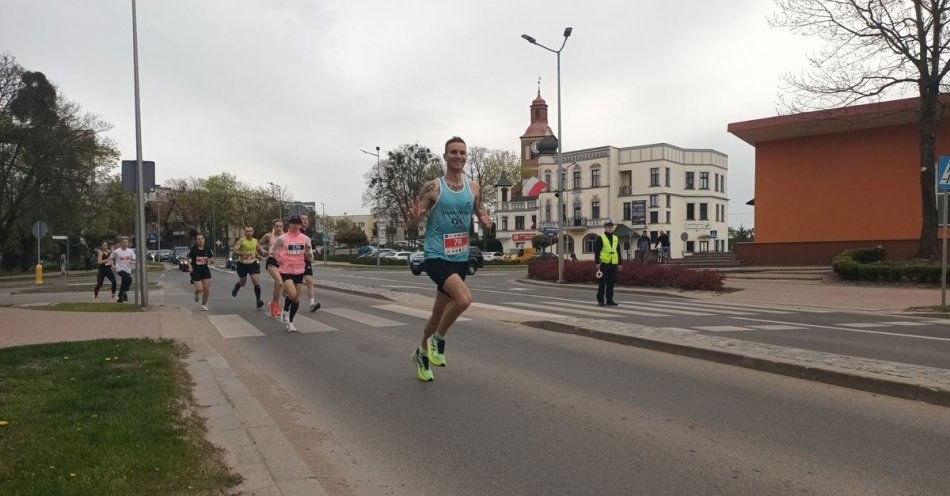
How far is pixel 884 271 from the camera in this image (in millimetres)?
19547

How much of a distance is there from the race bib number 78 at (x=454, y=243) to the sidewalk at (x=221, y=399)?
1.94 meters

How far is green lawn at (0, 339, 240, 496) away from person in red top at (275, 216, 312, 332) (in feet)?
11.4

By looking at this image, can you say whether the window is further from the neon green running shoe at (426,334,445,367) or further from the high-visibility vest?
the neon green running shoe at (426,334,445,367)

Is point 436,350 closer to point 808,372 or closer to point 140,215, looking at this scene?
point 808,372

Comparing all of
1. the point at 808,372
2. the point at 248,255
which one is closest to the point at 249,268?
the point at 248,255

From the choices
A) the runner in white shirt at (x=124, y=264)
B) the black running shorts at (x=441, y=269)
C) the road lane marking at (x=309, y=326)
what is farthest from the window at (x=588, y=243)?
the black running shorts at (x=441, y=269)

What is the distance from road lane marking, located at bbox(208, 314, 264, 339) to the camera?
31.4 ft

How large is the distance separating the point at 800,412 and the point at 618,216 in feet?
221

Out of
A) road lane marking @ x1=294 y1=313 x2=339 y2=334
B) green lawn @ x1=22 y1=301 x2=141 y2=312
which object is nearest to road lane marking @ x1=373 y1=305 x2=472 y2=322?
road lane marking @ x1=294 y1=313 x2=339 y2=334

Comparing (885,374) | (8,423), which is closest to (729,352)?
(885,374)

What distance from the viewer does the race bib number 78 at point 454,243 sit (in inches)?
219

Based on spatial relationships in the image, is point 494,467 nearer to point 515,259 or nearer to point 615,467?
point 615,467

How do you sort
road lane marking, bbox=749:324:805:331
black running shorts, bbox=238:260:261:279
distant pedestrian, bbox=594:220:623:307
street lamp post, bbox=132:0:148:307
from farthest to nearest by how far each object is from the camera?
black running shorts, bbox=238:260:261:279 < distant pedestrian, bbox=594:220:623:307 < street lamp post, bbox=132:0:148:307 < road lane marking, bbox=749:324:805:331

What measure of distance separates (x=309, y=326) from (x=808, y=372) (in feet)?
23.7
